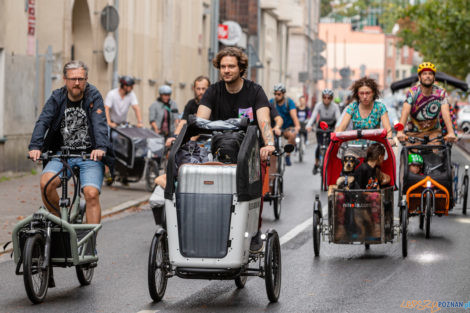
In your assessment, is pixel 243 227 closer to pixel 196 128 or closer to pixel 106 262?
pixel 196 128

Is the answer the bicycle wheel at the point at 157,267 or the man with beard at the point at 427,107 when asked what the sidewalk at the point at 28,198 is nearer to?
the bicycle wheel at the point at 157,267

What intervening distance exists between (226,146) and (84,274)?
175cm

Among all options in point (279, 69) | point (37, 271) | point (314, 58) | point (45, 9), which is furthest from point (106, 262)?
point (279, 69)

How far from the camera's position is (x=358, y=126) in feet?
40.1

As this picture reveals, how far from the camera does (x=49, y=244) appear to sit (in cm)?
820

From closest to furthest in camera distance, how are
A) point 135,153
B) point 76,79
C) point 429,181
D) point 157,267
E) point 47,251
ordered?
1. point 157,267
2. point 47,251
3. point 76,79
4. point 429,181
5. point 135,153

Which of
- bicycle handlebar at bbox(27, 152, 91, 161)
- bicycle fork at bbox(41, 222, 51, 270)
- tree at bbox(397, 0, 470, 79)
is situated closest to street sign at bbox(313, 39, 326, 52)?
tree at bbox(397, 0, 470, 79)

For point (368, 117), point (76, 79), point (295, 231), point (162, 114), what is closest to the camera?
point (76, 79)

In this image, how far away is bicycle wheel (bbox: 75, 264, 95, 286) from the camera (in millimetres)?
8977

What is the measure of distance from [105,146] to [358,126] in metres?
3.98

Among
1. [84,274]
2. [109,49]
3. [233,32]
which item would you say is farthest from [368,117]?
[233,32]

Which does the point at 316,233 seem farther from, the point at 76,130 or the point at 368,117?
the point at 76,130

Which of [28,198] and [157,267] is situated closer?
[157,267]

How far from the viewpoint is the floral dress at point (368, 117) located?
12.2 m
